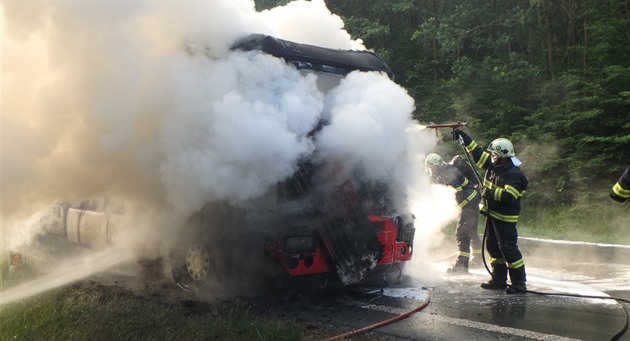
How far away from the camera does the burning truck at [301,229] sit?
18.3ft

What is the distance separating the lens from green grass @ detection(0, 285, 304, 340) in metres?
4.41

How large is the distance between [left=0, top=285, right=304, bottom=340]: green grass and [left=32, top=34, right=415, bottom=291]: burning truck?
525 millimetres

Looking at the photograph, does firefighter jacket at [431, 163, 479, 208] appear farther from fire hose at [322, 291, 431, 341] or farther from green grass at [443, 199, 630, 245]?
green grass at [443, 199, 630, 245]

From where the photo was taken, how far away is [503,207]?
670 cm

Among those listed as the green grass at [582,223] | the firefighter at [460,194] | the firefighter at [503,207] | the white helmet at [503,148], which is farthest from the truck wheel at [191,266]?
the green grass at [582,223]

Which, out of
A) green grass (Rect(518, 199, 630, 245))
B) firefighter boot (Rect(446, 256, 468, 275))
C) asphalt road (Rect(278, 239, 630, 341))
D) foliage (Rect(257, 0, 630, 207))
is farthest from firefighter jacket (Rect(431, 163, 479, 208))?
foliage (Rect(257, 0, 630, 207))

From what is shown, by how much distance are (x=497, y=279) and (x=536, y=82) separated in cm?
1022

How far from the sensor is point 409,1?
19.0 m

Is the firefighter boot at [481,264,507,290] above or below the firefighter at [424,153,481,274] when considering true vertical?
below

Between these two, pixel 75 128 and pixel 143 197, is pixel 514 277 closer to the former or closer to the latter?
pixel 143 197

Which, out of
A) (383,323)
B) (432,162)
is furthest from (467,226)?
(383,323)

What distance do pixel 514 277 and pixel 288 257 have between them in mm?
2768

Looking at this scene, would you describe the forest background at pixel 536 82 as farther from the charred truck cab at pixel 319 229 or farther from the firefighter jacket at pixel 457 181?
the charred truck cab at pixel 319 229

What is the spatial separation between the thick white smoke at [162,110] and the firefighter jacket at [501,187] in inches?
51.6
